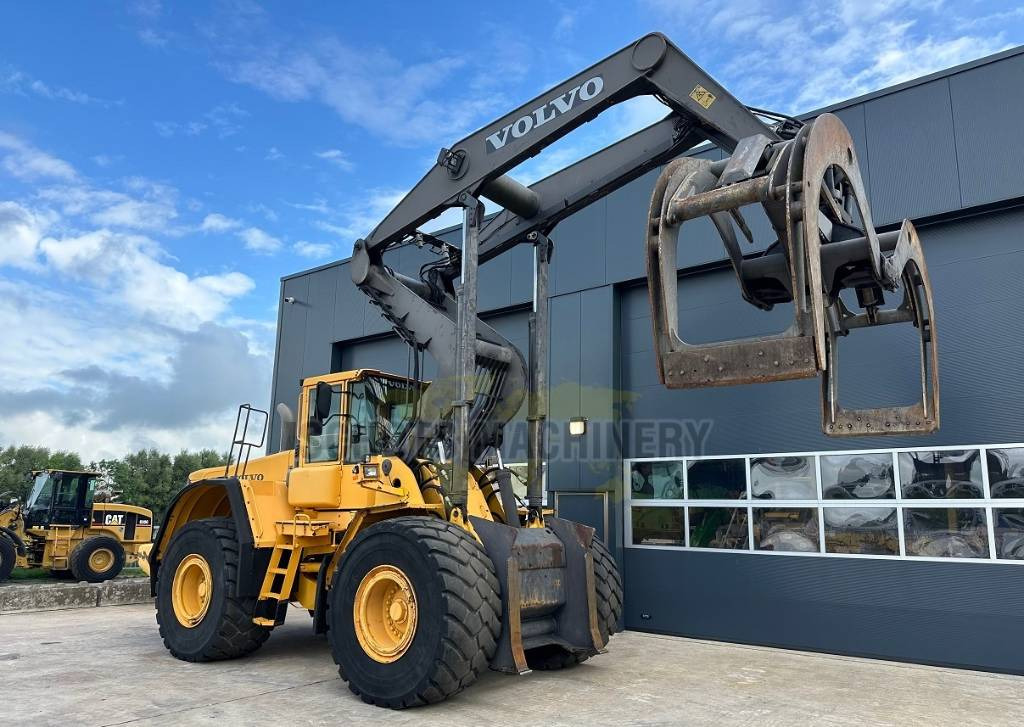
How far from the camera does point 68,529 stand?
51.8 ft

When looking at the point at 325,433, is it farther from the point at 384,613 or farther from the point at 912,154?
the point at 912,154

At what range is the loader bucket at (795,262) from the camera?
4.26 m

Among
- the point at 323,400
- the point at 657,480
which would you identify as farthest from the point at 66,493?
the point at 657,480

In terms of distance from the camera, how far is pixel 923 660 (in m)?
8.00

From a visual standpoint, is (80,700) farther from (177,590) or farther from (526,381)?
(526,381)

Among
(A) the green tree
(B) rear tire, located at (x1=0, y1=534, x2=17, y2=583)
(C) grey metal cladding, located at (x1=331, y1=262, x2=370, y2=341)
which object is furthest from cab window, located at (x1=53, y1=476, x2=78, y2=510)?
(A) the green tree

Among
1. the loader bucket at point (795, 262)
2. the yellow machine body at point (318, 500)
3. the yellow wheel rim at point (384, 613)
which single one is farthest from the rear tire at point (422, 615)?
the loader bucket at point (795, 262)

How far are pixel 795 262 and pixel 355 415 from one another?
4.72 m

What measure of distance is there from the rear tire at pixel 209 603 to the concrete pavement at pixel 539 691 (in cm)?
19

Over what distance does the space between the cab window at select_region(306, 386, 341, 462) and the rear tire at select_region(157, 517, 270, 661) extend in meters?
1.19

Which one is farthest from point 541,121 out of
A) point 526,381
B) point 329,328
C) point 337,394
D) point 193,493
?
point 329,328

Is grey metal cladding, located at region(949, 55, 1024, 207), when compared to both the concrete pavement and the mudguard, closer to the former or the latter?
the concrete pavement

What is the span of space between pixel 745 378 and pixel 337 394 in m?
4.51

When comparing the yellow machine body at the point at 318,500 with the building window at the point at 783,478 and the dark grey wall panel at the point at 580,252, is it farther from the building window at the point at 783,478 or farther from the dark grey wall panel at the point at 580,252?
the dark grey wall panel at the point at 580,252
